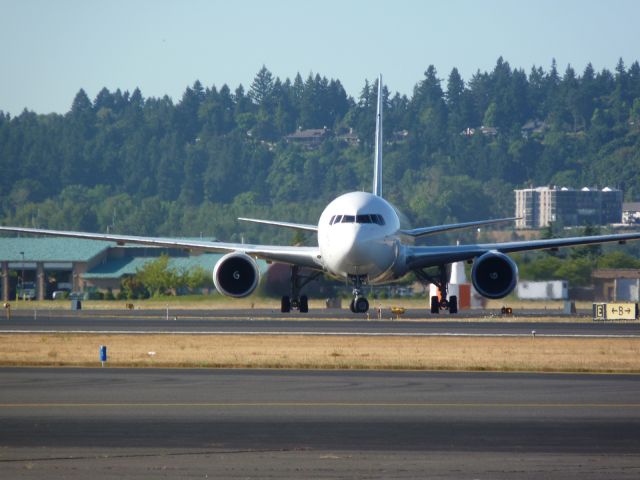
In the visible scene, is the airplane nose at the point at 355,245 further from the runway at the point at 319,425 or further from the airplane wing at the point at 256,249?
the runway at the point at 319,425

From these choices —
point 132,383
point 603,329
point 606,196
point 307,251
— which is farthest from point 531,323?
point 606,196

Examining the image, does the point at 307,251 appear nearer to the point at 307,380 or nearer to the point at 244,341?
the point at 244,341

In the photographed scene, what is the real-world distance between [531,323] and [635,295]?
19819mm

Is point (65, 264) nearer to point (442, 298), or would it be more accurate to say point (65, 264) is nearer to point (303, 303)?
point (303, 303)

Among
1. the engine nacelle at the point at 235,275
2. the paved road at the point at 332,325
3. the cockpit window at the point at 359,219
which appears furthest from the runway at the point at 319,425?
the engine nacelle at the point at 235,275

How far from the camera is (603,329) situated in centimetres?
4200

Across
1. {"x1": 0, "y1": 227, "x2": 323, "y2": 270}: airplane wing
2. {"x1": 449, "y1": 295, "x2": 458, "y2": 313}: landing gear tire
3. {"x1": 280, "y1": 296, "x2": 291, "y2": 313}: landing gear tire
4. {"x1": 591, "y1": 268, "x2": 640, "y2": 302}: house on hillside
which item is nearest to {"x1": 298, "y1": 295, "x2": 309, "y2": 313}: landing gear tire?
{"x1": 280, "y1": 296, "x2": 291, "y2": 313}: landing gear tire

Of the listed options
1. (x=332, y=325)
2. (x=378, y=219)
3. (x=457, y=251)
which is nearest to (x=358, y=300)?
(x=332, y=325)

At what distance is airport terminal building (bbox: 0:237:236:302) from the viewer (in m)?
99.9

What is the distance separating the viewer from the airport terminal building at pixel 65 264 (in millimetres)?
99875

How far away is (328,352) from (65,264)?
76.1m

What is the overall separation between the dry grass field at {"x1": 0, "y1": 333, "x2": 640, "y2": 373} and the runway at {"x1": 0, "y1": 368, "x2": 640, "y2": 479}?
2247 millimetres

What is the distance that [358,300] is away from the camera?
45.4m

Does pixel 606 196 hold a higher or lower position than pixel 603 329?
higher
